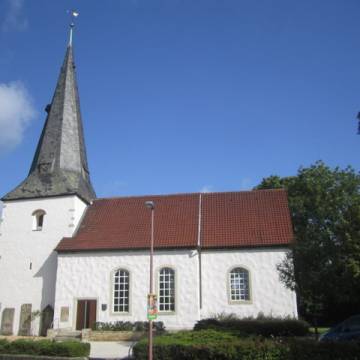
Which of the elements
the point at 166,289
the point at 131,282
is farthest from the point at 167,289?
the point at 131,282

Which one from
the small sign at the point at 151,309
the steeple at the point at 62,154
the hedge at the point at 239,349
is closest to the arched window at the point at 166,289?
the steeple at the point at 62,154

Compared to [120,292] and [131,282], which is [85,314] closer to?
[120,292]

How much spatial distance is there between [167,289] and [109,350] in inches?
286

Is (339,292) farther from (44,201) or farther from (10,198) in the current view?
→ (10,198)

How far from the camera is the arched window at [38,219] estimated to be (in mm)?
30438

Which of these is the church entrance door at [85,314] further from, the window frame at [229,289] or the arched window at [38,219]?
the window frame at [229,289]

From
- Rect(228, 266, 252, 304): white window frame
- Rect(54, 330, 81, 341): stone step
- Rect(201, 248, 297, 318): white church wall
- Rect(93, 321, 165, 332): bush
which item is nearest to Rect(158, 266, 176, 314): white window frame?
Rect(93, 321, 165, 332): bush

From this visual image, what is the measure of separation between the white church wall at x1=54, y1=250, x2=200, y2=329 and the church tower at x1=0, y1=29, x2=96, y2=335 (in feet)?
5.09

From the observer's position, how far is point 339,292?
59.0 ft

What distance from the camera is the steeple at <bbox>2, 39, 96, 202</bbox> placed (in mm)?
30938

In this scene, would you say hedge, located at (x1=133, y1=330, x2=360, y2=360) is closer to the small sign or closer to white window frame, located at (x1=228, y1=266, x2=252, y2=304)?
the small sign

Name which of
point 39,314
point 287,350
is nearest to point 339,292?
point 287,350

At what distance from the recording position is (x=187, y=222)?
1161 inches

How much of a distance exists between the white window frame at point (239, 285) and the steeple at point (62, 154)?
12.4m
